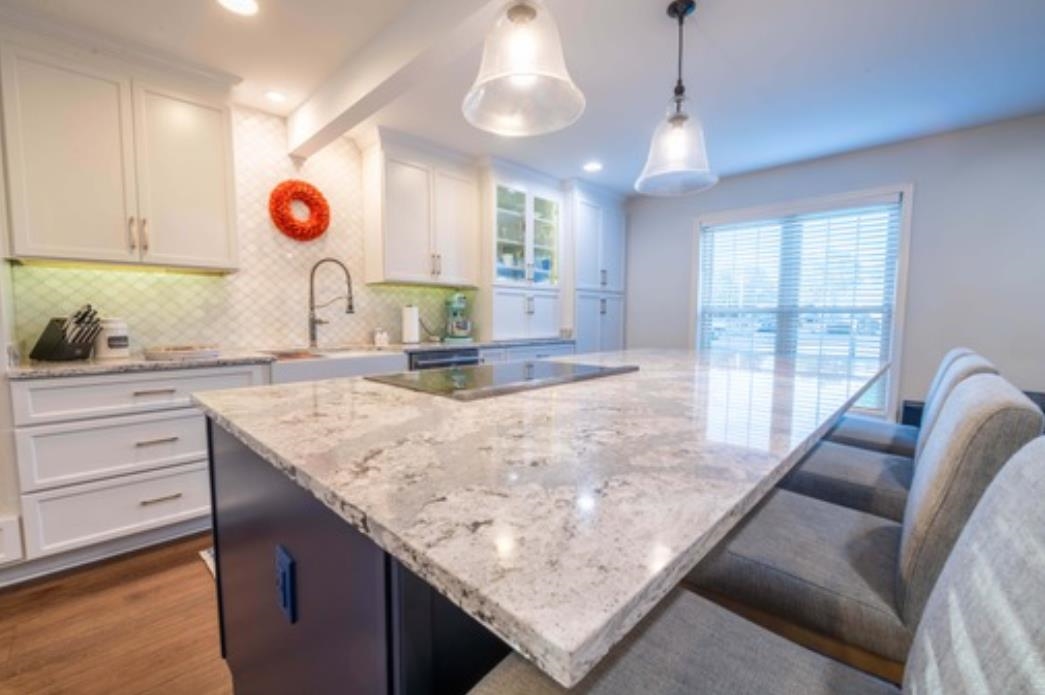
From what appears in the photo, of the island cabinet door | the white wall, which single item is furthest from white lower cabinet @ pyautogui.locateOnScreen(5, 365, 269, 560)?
the white wall

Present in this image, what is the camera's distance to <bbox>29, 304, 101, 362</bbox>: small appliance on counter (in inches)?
79.4

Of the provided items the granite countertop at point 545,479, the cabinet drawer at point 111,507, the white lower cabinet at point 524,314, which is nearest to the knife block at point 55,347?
the cabinet drawer at point 111,507

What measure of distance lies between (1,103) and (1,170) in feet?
0.90

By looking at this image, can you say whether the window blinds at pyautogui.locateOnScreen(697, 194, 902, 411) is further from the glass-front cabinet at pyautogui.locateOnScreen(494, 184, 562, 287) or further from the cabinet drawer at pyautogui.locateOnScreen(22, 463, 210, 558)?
the cabinet drawer at pyautogui.locateOnScreen(22, 463, 210, 558)

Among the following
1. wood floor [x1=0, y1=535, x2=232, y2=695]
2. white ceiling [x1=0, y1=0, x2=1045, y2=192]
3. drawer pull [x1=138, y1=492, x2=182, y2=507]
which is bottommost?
wood floor [x1=0, y1=535, x2=232, y2=695]

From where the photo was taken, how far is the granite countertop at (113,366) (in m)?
1.77

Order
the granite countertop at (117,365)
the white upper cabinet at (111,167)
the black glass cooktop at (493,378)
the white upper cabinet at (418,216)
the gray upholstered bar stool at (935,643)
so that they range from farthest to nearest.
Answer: the white upper cabinet at (418,216) → the white upper cabinet at (111,167) → the granite countertop at (117,365) → the black glass cooktop at (493,378) → the gray upholstered bar stool at (935,643)

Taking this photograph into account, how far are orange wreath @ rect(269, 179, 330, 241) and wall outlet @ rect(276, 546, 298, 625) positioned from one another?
2524 mm

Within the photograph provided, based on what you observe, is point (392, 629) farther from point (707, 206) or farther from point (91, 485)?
point (707, 206)

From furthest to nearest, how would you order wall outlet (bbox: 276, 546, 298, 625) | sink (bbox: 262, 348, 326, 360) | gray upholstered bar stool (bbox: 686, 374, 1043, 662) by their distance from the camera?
sink (bbox: 262, 348, 326, 360) < wall outlet (bbox: 276, 546, 298, 625) < gray upholstered bar stool (bbox: 686, 374, 1043, 662)

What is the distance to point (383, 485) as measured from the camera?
57 centimetres

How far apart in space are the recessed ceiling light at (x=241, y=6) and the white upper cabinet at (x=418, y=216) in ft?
3.84

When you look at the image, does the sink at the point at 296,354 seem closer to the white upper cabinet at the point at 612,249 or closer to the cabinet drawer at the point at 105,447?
the cabinet drawer at the point at 105,447

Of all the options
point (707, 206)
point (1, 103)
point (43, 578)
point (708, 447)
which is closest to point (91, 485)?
point (43, 578)
